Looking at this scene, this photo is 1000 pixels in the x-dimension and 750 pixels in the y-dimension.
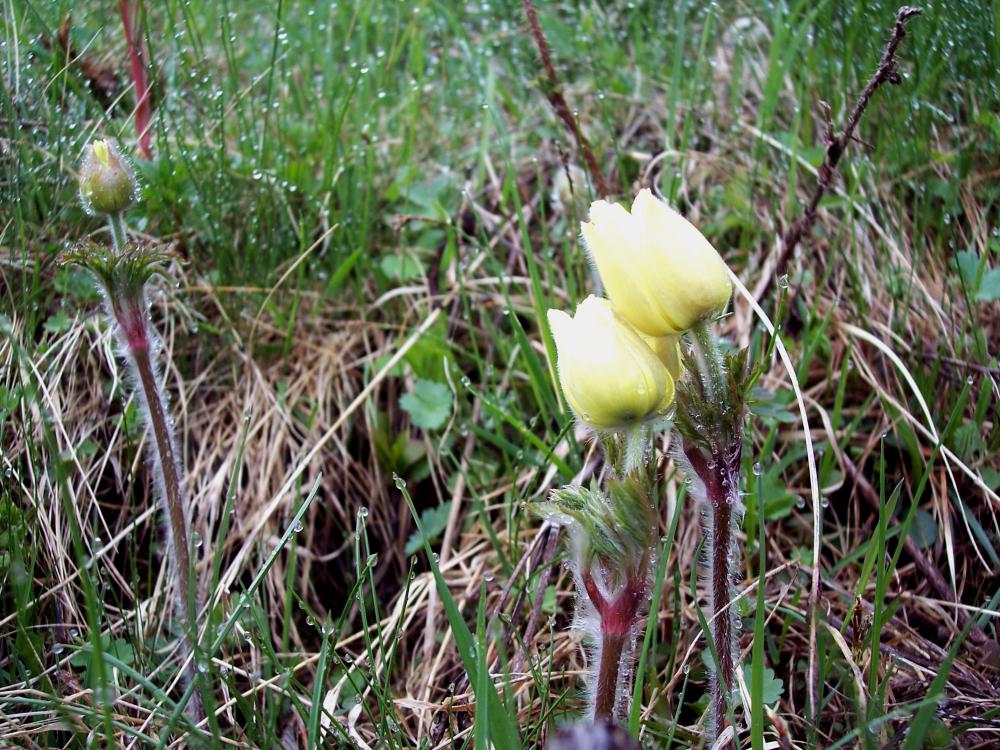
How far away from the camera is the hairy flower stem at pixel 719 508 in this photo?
1132 mm

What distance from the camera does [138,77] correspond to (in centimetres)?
220

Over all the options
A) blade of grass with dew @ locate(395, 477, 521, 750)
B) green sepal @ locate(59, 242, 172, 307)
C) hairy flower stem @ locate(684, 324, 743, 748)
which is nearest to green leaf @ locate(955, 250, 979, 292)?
hairy flower stem @ locate(684, 324, 743, 748)

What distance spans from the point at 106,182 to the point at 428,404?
0.87 meters

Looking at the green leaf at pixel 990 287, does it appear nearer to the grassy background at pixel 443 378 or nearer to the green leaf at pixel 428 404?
the grassy background at pixel 443 378

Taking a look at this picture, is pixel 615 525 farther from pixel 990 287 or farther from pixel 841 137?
pixel 990 287

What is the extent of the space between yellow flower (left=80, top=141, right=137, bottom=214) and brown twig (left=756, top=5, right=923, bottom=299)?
1246 mm

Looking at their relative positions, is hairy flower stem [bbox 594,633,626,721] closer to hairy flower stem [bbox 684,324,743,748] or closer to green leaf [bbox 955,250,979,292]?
hairy flower stem [bbox 684,324,743,748]

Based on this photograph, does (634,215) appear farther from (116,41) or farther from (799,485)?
(116,41)

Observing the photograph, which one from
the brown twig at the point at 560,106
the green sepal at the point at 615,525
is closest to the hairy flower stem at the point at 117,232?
the green sepal at the point at 615,525

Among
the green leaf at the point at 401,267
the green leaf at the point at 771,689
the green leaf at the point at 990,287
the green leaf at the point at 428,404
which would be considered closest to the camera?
the green leaf at the point at 771,689

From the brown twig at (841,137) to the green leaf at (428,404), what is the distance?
80cm

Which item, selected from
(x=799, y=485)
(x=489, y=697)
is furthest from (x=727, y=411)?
(x=799, y=485)

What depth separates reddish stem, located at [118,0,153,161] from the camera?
85.0 inches

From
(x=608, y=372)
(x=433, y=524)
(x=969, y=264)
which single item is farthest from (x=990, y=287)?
(x=433, y=524)
